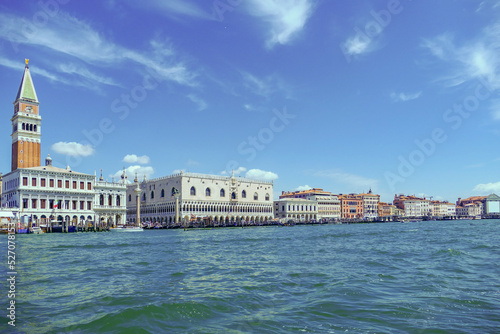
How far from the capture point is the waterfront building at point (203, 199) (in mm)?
82312

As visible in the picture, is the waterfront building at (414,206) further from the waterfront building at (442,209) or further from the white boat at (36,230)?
the white boat at (36,230)

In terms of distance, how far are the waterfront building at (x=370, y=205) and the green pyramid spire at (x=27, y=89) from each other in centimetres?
10077

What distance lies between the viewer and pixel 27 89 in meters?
67.4

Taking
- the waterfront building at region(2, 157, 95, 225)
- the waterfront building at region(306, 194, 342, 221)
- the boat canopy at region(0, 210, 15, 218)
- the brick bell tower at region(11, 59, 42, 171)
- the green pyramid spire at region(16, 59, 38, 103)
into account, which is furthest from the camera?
the waterfront building at region(306, 194, 342, 221)

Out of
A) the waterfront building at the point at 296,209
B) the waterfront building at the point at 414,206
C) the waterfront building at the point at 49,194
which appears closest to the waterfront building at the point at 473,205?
the waterfront building at the point at 414,206

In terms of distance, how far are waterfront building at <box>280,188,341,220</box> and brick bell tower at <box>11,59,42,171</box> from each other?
7285 cm

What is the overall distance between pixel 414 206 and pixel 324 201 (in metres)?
54.4

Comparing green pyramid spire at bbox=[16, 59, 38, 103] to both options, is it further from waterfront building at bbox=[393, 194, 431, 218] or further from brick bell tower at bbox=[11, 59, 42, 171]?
waterfront building at bbox=[393, 194, 431, 218]

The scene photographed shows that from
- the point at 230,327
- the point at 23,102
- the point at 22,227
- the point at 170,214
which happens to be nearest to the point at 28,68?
the point at 23,102

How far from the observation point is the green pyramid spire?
6681cm

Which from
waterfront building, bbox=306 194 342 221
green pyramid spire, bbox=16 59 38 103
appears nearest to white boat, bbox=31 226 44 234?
green pyramid spire, bbox=16 59 38 103

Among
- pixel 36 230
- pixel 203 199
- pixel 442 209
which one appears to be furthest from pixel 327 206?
pixel 36 230

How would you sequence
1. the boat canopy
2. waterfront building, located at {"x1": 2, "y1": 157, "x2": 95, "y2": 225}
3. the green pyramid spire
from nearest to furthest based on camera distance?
the boat canopy, waterfront building, located at {"x1": 2, "y1": 157, "x2": 95, "y2": 225}, the green pyramid spire

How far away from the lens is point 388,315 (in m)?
7.97
